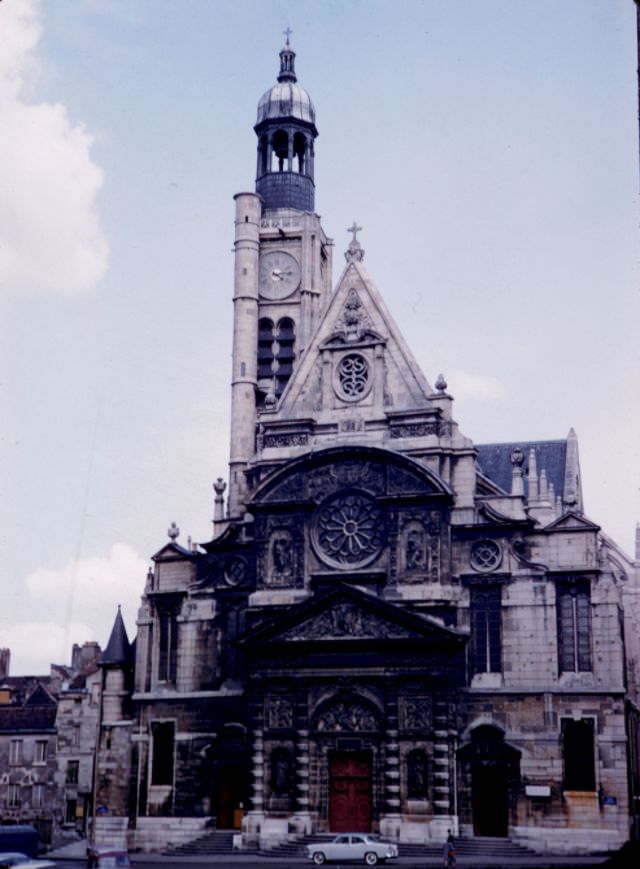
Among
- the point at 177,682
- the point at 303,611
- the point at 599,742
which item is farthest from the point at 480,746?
the point at 177,682

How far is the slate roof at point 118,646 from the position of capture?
43.2m

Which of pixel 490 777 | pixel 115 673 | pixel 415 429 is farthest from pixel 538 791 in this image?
pixel 115 673

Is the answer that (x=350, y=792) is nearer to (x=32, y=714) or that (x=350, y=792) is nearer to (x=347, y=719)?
(x=347, y=719)

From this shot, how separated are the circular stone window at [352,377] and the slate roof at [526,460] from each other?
12.2m

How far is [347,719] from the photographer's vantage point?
38.8 meters

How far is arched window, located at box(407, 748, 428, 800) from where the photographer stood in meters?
37.3

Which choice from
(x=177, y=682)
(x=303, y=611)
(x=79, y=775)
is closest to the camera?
(x=303, y=611)

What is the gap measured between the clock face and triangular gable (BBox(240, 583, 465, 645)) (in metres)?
17.7

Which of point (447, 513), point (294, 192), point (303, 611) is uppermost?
point (294, 192)

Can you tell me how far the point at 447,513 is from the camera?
3981cm

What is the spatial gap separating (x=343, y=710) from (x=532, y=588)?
682cm

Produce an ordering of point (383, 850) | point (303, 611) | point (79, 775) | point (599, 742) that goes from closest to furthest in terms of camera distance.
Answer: point (383, 850)
point (599, 742)
point (303, 611)
point (79, 775)

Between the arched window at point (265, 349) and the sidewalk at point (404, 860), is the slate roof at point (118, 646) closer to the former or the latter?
the sidewalk at point (404, 860)

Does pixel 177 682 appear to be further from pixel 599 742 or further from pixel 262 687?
pixel 599 742
